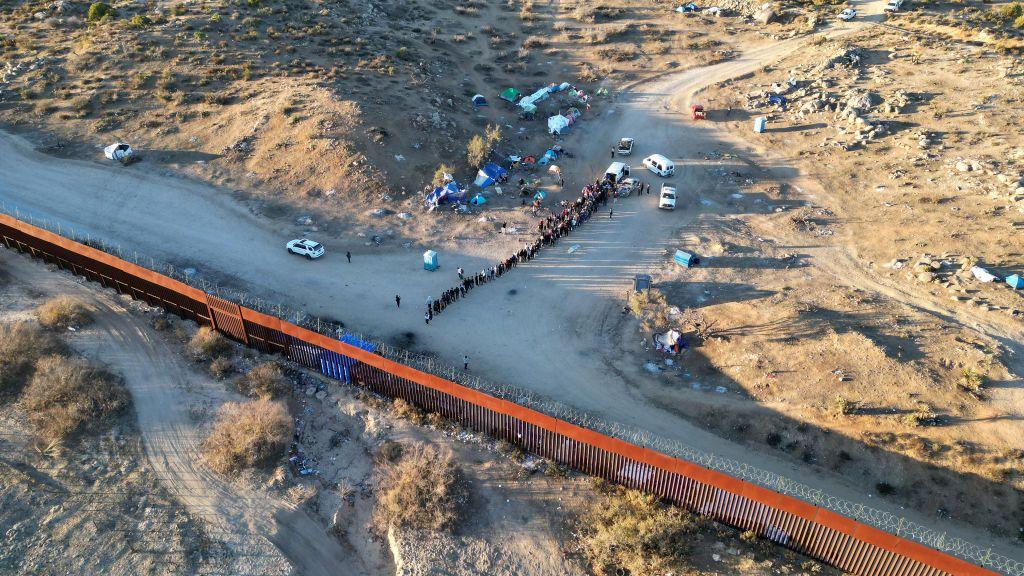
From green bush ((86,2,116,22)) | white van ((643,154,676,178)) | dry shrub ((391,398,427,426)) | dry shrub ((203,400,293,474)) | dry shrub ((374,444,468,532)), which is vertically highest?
green bush ((86,2,116,22))

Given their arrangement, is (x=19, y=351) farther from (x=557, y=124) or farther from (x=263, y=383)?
(x=557, y=124)

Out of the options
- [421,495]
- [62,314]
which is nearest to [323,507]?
[421,495]

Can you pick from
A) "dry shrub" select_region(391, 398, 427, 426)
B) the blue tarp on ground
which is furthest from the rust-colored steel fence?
"dry shrub" select_region(391, 398, 427, 426)

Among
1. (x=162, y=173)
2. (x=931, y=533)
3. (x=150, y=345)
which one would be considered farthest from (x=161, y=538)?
(x=162, y=173)

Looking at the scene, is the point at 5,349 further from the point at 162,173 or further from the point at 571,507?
the point at 571,507

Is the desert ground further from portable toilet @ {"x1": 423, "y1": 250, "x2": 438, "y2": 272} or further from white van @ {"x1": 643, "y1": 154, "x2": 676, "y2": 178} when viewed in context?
portable toilet @ {"x1": 423, "y1": 250, "x2": 438, "y2": 272}

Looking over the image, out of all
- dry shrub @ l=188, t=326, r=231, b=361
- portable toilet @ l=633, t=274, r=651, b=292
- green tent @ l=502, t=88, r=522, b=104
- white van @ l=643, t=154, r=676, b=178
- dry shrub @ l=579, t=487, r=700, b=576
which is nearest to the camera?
dry shrub @ l=579, t=487, r=700, b=576

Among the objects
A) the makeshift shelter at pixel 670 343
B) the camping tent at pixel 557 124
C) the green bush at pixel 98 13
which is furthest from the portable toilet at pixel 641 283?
the green bush at pixel 98 13
